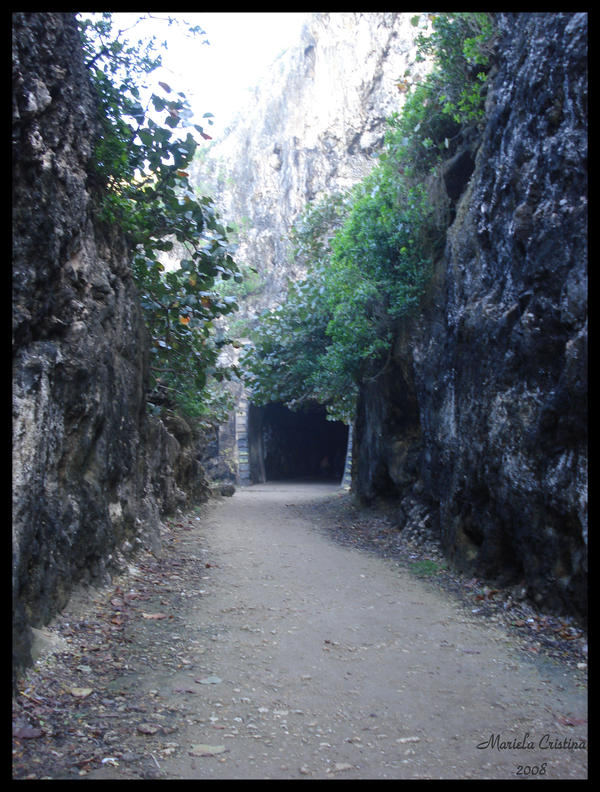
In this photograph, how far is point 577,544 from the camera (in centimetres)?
462

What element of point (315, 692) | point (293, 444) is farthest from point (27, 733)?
point (293, 444)

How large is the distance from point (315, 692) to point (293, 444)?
890 inches

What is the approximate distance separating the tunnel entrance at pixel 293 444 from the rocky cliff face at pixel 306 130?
476 cm

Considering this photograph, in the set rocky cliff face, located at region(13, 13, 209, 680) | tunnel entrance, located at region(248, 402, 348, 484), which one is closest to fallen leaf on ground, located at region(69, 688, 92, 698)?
rocky cliff face, located at region(13, 13, 209, 680)

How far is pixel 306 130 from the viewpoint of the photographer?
2030 cm

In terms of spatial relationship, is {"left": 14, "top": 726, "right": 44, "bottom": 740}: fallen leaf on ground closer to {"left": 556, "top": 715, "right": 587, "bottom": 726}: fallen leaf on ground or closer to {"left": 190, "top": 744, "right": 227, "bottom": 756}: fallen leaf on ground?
{"left": 190, "top": 744, "right": 227, "bottom": 756}: fallen leaf on ground

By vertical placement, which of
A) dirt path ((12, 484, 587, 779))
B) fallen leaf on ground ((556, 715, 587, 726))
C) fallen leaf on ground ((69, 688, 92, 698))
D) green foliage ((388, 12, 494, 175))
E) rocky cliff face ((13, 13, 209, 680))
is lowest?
dirt path ((12, 484, 587, 779))

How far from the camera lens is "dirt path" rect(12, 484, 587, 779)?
10.0 ft

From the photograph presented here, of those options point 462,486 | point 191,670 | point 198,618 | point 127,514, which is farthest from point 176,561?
point 462,486

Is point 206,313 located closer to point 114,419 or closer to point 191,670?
point 114,419

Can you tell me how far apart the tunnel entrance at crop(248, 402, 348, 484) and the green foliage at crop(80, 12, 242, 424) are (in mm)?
13124

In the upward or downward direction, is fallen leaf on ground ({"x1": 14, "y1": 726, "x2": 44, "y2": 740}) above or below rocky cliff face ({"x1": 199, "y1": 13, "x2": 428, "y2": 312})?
below

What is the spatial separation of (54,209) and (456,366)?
4.71 meters
